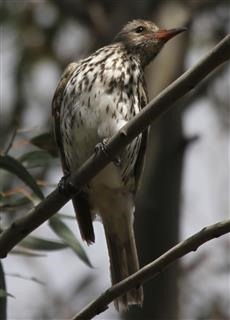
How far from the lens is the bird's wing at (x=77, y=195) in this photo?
3.66 meters

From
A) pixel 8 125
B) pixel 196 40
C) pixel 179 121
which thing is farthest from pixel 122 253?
pixel 196 40

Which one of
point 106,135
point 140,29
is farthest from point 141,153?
point 140,29

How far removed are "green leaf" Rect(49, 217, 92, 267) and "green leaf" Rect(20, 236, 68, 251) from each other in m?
0.03

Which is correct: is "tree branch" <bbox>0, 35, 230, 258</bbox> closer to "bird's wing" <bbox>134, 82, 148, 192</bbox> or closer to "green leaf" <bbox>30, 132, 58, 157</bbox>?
"green leaf" <bbox>30, 132, 58, 157</bbox>

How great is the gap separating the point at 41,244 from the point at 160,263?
1.23m

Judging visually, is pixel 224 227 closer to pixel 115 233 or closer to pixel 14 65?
pixel 115 233

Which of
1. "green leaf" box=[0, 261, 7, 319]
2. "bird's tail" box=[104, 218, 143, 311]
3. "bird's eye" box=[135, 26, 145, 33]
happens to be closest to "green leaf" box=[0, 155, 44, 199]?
"green leaf" box=[0, 261, 7, 319]

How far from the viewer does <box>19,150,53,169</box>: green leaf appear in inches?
145

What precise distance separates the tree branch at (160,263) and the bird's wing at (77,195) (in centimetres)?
115

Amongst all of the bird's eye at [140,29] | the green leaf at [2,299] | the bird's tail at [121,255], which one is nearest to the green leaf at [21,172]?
the green leaf at [2,299]

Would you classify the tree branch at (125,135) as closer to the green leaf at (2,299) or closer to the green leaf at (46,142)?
the green leaf at (2,299)

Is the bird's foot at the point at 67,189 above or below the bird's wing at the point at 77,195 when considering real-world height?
below

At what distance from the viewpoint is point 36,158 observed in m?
3.68

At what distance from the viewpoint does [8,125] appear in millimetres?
6262
